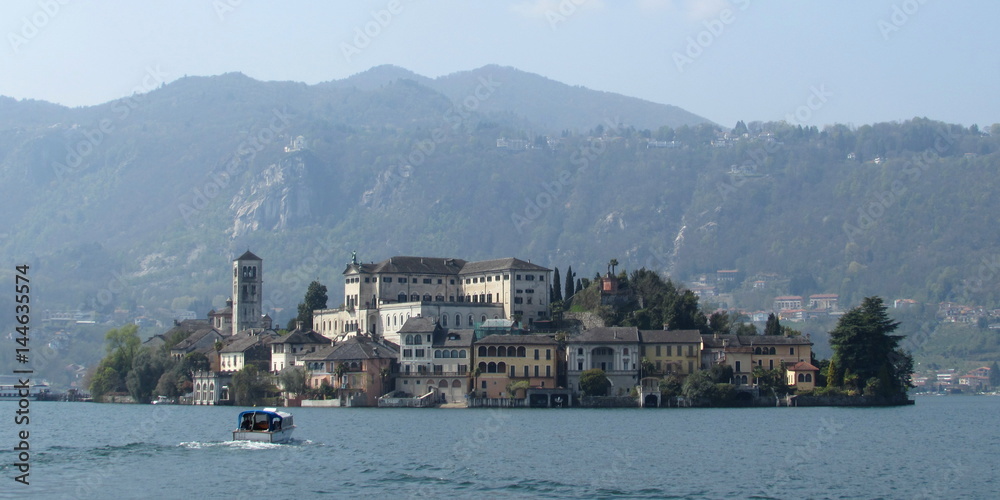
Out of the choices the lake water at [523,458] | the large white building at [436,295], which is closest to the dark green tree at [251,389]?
the large white building at [436,295]

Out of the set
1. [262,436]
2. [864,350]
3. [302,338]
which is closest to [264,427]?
[262,436]

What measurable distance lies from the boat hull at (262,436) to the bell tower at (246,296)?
89.7m

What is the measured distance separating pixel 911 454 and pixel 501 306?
74.2 m

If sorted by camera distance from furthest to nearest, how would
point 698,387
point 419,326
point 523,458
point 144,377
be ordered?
point 144,377, point 419,326, point 698,387, point 523,458

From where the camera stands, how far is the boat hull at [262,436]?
72.4 m

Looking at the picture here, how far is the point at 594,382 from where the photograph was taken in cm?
12006

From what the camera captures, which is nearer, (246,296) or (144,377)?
(144,377)

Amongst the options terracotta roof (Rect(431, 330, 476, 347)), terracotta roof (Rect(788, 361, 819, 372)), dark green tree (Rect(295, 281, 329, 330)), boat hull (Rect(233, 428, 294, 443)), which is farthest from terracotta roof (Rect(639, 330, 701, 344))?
boat hull (Rect(233, 428, 294, 443))

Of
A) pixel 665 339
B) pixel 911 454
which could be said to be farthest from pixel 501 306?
pixel 911 454

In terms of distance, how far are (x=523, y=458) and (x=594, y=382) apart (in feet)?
179

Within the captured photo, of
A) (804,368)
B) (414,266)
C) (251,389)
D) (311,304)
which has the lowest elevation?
(251,389)

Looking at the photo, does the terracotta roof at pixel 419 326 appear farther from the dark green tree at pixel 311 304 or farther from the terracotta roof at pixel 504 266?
the dark green tree at pixel 311 304

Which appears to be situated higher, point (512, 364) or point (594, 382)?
point (512, 364)

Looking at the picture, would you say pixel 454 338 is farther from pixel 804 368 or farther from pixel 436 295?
pixel 804 368
